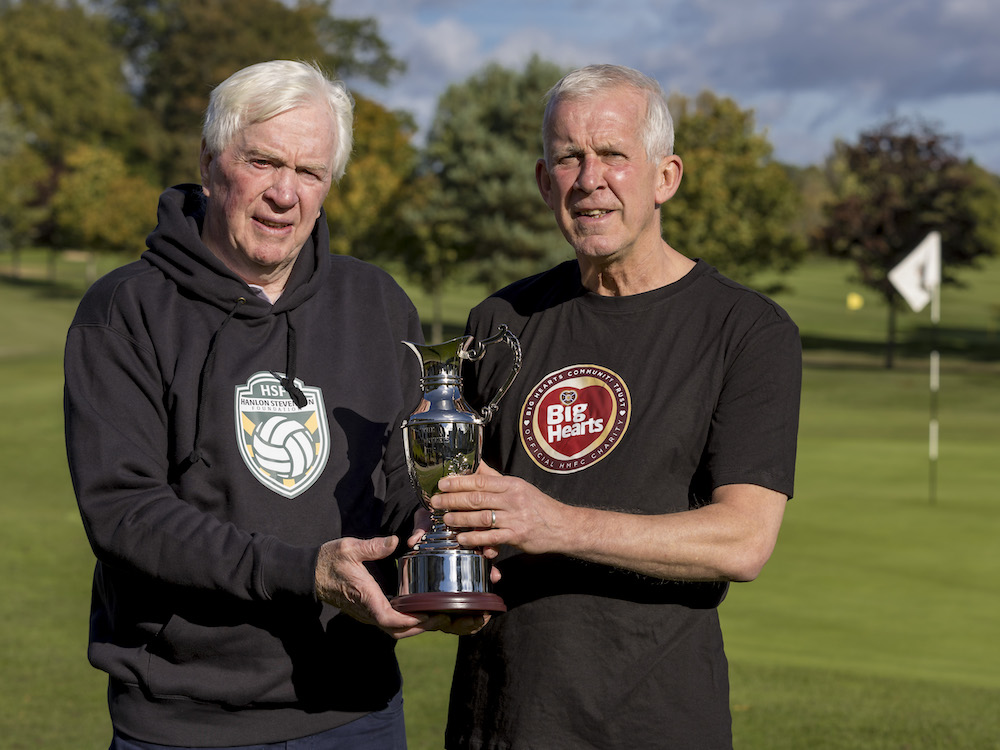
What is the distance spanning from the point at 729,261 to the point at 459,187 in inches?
452

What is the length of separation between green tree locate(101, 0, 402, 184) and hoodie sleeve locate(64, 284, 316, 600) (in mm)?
62280

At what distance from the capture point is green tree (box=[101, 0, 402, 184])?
67125 mm

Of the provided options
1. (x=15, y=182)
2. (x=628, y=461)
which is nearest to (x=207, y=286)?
(x=628, y=461)

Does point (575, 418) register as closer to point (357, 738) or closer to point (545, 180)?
point (545, 180)

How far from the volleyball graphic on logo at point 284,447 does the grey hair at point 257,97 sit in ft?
2.25

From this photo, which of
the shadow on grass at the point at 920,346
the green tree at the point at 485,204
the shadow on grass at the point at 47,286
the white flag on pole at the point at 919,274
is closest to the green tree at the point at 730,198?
the shadow on grass at the point at 920,346

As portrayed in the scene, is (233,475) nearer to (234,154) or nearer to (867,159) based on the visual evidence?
(234,154)

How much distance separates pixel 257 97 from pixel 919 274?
1857 centimetres

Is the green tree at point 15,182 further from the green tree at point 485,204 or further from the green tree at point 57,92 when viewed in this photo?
the green tree at point 485,204

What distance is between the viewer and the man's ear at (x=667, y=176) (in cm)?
314

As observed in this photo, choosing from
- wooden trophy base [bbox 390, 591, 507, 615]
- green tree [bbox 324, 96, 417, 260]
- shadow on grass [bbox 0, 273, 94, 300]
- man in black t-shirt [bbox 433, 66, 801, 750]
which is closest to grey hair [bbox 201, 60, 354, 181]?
man in black t-shirt [bbox 433, 66, 801, 750]

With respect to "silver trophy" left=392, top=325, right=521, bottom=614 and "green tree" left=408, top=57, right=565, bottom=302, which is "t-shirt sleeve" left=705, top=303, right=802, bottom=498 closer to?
"silver trophy" left=392, top=325, right=521, bottom=614

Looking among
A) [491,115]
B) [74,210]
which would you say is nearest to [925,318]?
[491,115]

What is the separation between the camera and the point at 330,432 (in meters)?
2.93
